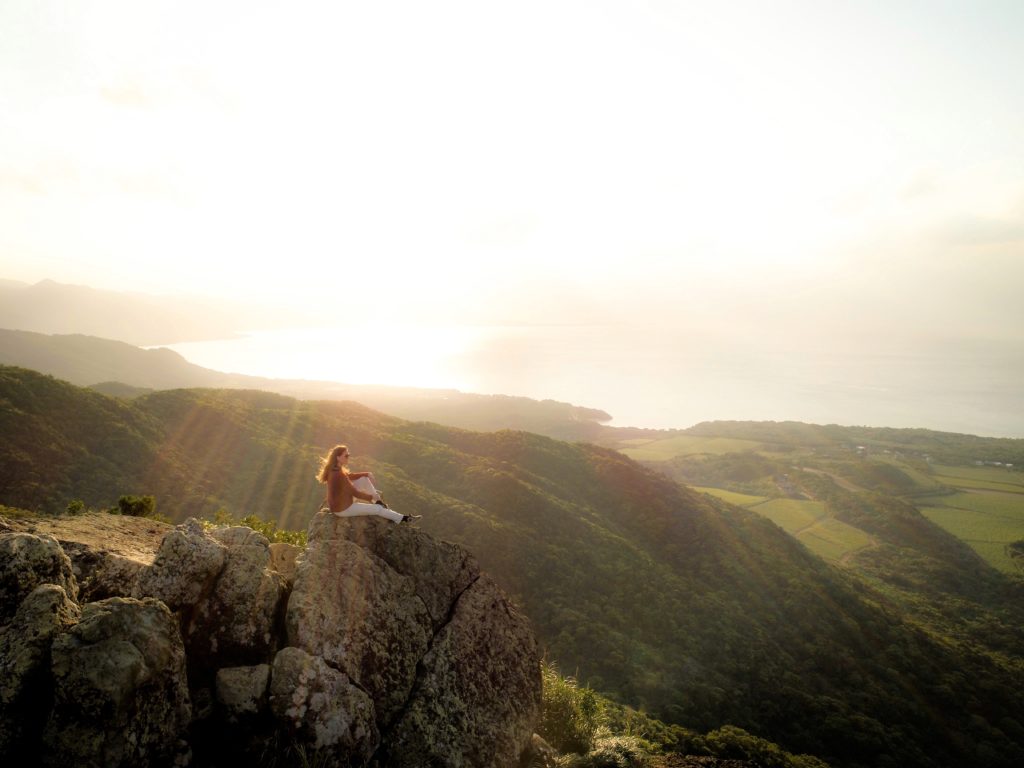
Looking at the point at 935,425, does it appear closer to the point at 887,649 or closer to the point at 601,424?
the point at 601,424

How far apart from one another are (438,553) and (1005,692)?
53.1 meters

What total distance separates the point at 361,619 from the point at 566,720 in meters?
6.74

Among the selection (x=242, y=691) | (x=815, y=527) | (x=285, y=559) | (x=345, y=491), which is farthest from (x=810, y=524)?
(x=242, y=691)

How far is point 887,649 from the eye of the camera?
3972cm

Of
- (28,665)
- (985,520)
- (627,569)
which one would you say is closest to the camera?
(28,665)

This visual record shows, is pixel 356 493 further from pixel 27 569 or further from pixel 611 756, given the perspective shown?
pixel 611 756

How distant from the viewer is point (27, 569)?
6.61m

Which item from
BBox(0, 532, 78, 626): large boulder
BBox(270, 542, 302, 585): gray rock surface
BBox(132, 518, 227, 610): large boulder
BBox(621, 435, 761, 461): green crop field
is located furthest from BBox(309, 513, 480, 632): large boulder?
BBox(621, 435, 761, 461): green crop field

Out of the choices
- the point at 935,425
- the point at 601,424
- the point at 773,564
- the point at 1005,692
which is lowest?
Result: the point at 1005,692

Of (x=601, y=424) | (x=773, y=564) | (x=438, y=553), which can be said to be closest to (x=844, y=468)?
(x=601, y=424)

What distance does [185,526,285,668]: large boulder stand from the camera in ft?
25.2

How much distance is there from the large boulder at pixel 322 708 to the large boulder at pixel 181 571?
5.77 ft

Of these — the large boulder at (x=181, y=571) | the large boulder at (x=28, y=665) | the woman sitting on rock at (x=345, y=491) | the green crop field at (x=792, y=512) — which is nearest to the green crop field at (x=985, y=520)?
the green crop field at (x=792, y=512)

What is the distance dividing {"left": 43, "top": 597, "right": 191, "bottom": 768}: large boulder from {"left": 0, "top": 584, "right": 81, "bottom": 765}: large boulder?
10.3 inches
